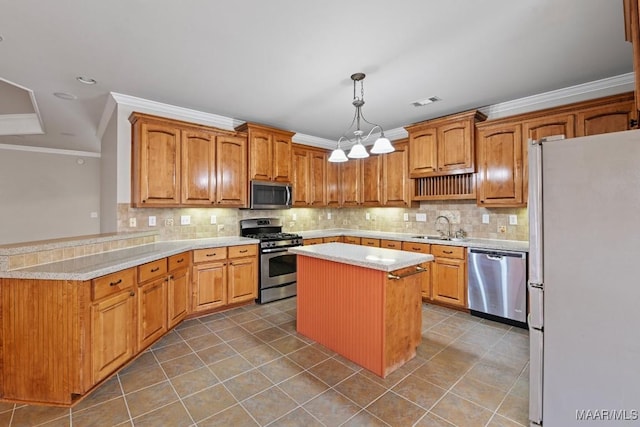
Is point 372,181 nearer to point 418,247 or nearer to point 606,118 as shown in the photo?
point 418,247

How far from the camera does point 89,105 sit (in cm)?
370

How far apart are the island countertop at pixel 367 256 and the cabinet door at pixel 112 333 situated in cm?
152

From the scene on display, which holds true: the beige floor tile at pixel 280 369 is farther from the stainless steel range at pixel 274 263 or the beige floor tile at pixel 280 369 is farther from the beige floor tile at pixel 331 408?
the stainless steel range at pixel 274 263

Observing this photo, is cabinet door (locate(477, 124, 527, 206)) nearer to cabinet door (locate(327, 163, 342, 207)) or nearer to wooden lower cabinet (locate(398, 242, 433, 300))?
wooden lower cabinet (locate(398, 242, 433, 300))

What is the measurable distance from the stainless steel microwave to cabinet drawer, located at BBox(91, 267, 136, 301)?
6.51 feet

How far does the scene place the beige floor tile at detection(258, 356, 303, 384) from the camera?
227 centimetres

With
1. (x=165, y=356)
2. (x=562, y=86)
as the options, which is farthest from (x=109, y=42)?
(x=562, y=86)

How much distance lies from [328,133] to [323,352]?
3.71m

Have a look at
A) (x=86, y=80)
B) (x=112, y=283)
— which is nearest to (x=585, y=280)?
(x=112, y=283)

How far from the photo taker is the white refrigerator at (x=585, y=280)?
136cm

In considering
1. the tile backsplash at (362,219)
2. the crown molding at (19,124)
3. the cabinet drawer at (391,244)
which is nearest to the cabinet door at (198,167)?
the tile backsplash at (362,219)

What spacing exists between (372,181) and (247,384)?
378 cm

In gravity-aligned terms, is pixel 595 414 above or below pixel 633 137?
below

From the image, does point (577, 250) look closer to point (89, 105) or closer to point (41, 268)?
point (41, 268)
